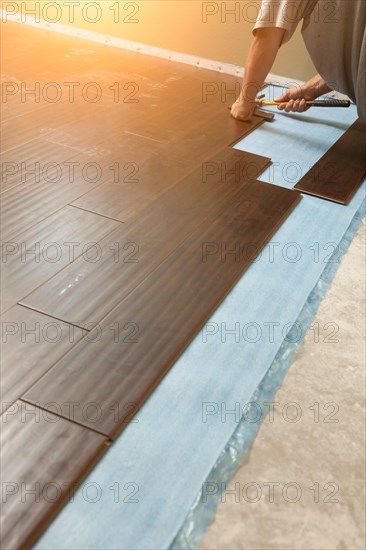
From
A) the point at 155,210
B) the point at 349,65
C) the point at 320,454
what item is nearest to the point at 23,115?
the point at 155,210

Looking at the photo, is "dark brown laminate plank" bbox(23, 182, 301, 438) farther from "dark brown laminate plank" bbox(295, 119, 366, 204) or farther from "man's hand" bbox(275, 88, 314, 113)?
"man's hand" bbox(275, 88, 314, 113)

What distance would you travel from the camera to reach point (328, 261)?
8.26 feet

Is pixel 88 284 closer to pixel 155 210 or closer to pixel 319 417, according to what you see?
pixel 155 210

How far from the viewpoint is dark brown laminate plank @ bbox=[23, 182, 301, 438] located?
1.72 m

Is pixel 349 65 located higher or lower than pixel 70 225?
higher

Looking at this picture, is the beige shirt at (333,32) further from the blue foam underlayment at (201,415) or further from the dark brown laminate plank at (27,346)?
the dark brown laminate plank at (27,346)

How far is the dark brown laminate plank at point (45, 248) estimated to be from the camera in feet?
6.96

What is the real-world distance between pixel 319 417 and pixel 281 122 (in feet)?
8.40

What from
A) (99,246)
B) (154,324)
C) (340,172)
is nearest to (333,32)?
(340,172)

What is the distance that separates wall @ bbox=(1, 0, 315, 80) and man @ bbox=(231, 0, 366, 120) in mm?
967

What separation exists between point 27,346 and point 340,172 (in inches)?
82.1

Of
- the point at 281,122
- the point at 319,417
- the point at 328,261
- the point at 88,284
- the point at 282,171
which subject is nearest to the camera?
the point at 319,417

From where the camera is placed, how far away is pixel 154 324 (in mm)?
2020

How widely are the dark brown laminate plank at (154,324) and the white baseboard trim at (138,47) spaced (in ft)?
7.69
